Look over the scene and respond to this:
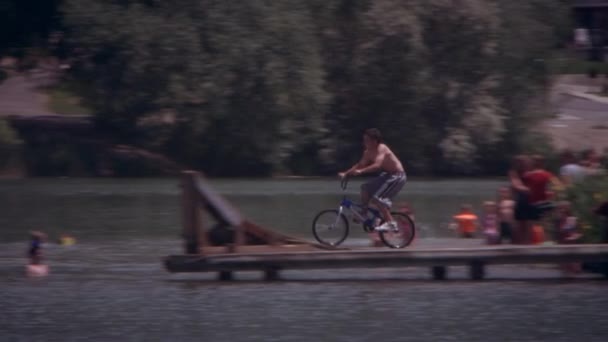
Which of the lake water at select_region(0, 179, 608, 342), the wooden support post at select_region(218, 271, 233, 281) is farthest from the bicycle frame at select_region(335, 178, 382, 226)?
the wooden support post at select_region(218, 271, 233, 281)

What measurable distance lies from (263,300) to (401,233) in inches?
144

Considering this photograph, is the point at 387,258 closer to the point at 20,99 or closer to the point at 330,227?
the point at 330,227

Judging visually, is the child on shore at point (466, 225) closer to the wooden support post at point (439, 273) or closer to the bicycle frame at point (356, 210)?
the bicycle frame at point (356, 210)

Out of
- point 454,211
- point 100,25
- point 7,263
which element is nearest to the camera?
point 7,263

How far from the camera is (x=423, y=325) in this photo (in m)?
10.4

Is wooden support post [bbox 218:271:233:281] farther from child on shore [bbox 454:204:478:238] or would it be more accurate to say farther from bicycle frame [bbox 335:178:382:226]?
child on shore [bbox 454:204:478:238]

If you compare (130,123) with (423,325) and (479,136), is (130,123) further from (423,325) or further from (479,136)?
(423,325)

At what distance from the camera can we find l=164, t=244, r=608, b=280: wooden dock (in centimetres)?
1293

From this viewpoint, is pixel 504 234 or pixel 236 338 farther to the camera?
pixel 504 234

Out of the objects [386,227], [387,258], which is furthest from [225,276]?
[386,227]

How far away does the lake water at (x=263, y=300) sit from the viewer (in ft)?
33.3

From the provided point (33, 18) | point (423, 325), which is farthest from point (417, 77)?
point (423, 325)

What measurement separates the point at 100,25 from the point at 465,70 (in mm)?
9746

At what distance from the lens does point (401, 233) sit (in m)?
15.2
